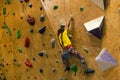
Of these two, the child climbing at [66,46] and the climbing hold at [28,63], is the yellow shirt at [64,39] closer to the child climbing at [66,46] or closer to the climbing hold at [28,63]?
the child climbing at [66,46]

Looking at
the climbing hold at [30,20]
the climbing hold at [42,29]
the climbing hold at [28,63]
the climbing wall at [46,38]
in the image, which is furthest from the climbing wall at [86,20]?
the climbing hold at [28,63]

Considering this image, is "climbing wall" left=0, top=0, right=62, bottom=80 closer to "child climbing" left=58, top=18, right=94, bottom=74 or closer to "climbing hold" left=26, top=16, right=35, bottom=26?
"climbing hold" left=26, top=16, right=35, bottom=26

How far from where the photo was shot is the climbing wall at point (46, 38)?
2818mm

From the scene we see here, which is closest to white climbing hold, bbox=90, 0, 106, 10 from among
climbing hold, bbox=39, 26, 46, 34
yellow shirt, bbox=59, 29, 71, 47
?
yellow shirt, bbox=59, 29, 71, 47

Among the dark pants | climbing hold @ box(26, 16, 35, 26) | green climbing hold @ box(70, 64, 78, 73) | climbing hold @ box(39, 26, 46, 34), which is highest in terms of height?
climbing hold @ box(26, 16, 35, 26)

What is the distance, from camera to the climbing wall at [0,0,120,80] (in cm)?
282

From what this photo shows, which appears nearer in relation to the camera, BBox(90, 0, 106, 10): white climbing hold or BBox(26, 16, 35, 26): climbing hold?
BBox(90, 0, 106, 10): white climbing hold

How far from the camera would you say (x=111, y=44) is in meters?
2.78

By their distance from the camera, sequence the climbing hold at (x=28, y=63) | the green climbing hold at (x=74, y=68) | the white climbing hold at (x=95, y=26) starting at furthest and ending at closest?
the climbing hold at (x=28, y=63)
the green climbing hold at (x=74, y=68)
the white climbing hold at (x=95, y=26)

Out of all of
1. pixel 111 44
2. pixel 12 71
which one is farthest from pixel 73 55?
pixel 12 71

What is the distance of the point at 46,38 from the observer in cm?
367

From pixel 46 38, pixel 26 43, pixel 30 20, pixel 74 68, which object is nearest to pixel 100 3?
pixel 74 68

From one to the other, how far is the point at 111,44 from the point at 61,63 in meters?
0.88

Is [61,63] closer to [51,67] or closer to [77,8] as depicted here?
[51,67]
